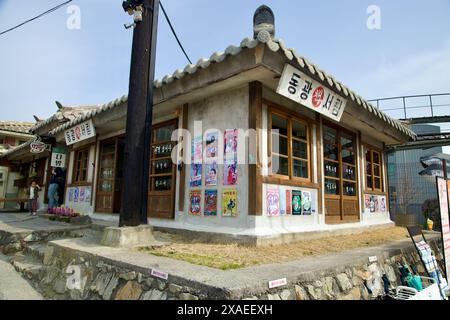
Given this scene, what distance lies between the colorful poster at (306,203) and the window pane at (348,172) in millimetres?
2254

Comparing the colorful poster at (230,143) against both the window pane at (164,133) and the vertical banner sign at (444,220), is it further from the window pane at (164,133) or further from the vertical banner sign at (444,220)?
the vertical banner sign at (444,220)

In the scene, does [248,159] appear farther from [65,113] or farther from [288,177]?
[65,113]

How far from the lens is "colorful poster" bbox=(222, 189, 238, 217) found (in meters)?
5.40

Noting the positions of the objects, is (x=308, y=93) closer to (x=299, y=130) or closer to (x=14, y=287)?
(x=299, y=130)

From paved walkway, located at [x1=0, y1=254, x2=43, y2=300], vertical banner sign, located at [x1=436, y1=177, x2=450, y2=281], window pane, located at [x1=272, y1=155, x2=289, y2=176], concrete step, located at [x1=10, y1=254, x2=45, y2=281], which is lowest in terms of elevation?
paved walkway, located at [x1=0, y1=254, x2=43, y2=300]

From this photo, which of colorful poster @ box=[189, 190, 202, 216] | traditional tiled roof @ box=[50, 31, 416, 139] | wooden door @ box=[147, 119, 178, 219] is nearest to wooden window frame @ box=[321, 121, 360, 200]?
traditional tiled roof @ box=[50, 31, 416, 139]

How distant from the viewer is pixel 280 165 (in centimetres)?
586

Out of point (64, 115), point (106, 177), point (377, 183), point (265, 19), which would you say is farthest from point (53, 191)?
point (377, 183)

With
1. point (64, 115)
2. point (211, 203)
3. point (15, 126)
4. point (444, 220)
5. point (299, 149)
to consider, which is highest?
point (15, 126)

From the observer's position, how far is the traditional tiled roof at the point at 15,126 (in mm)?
18750

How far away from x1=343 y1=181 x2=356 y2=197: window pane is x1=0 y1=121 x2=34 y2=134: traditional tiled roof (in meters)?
18.8

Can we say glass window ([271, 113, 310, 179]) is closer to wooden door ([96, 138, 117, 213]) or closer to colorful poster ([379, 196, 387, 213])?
colorful poster ([379, 196, 387, 213])

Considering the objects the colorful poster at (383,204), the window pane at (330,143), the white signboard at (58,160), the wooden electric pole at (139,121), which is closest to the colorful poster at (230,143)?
the wooden electric pole at (139,121)

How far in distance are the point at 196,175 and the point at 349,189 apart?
458 centimetres
